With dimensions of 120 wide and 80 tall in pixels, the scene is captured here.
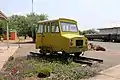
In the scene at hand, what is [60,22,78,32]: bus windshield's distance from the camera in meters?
14.4

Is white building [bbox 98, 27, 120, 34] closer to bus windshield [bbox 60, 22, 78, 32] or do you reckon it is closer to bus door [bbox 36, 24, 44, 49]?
bus door [bbox 36, 24, 44, 49]

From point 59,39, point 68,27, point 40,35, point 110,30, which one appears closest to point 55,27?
point 68,27

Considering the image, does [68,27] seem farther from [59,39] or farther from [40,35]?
[40,35]

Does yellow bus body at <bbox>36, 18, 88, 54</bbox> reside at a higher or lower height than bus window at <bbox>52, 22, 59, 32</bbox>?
lower

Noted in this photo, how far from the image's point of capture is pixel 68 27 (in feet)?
48.7

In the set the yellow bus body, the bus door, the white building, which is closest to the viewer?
the yellow bus body

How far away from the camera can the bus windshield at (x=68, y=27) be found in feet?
47.3

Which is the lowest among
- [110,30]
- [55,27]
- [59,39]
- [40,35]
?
[59,39]

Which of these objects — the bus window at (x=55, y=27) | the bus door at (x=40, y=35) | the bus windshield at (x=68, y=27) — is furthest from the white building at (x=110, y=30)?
the bus window at (x=55, y=27)

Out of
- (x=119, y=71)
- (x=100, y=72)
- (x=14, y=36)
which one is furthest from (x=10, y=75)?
(x=14, y=36)

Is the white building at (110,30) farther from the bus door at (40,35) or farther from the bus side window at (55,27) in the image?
the bus side window at (55,27)

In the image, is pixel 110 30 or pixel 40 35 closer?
pixel 40 35

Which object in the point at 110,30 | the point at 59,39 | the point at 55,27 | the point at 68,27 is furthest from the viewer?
the point at 110,30

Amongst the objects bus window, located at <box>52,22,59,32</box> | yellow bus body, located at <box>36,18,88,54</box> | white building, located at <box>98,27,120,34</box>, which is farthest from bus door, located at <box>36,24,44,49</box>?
white building, located at <box>98,27,120,34</box>
